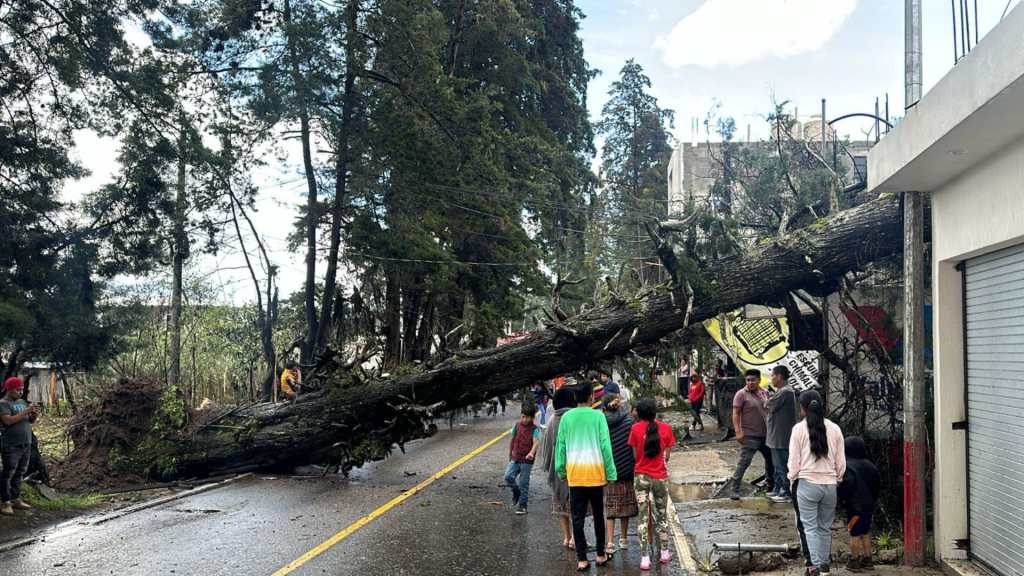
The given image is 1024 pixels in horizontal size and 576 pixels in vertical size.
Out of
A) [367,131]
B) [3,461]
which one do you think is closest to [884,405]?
[3,461]

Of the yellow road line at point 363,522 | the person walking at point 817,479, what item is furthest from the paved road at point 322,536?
the person walking at point 817,479

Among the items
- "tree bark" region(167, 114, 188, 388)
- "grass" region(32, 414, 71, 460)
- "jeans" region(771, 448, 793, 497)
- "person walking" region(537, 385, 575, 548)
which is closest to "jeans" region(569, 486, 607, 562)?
"person walking" region(537, 385, 575, 548)

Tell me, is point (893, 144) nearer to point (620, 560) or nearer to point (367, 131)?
point (620, 560)

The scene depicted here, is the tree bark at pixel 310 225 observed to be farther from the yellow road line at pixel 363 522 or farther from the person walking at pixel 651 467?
the person walking at pixel 651 467

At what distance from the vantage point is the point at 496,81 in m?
28.2

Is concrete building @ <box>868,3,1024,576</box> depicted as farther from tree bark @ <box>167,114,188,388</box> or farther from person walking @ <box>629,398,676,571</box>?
tree bark @ <box>167,114,188,388</box>

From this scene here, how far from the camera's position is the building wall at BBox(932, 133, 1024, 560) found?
6.50 metres

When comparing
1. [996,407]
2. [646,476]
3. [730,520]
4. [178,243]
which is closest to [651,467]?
[646,476]

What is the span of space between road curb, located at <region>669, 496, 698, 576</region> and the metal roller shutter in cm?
232

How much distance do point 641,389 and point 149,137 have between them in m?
9.11

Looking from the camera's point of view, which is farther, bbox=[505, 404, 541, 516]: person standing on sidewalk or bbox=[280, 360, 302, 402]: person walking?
bbox=[280, 360, 302, 402]: person walking

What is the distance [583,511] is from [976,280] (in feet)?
12.7

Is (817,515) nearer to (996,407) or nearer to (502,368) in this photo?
(996,407)

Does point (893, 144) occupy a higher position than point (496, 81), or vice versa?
point (496, 81)
